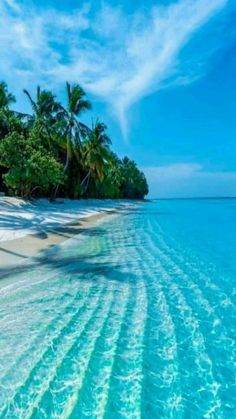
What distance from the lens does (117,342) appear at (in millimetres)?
4391

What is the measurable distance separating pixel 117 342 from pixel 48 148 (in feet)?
110

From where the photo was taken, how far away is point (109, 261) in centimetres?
950

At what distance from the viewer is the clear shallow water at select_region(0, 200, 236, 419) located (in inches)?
124

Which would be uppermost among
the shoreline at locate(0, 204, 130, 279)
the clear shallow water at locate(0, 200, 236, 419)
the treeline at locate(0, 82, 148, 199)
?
the treeline at locate(0, 82, 148, 199)

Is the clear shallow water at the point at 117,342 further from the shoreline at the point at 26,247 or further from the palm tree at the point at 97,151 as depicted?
the palm tree at the point at 97,151

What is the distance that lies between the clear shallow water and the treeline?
61.6 ft

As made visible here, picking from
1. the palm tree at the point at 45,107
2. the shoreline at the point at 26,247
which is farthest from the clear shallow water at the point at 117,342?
the palm tree at the point at 45,107

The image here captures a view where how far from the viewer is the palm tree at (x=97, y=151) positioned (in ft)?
133

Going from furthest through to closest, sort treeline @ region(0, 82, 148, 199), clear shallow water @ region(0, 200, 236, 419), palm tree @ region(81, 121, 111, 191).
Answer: palm tree @ region(81, 121, 111, 191) → treeline @ region(0, 82, 148, 199) → clear shallow water @ region(0, 200, 236, 419)

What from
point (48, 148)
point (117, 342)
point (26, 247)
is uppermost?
point (48, 148)

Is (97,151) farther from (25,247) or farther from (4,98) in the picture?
(25,247)

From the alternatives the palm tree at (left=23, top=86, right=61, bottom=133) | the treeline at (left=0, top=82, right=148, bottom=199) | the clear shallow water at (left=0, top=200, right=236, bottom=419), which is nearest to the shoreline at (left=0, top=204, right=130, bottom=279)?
the clear shallow water at (left=0, top=200, right=236, bottom=419)

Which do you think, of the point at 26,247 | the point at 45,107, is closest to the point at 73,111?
the point at 45,107

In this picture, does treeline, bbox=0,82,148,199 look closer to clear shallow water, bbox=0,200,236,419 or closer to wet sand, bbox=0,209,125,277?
wet sand, bbox=0,209,125,277
